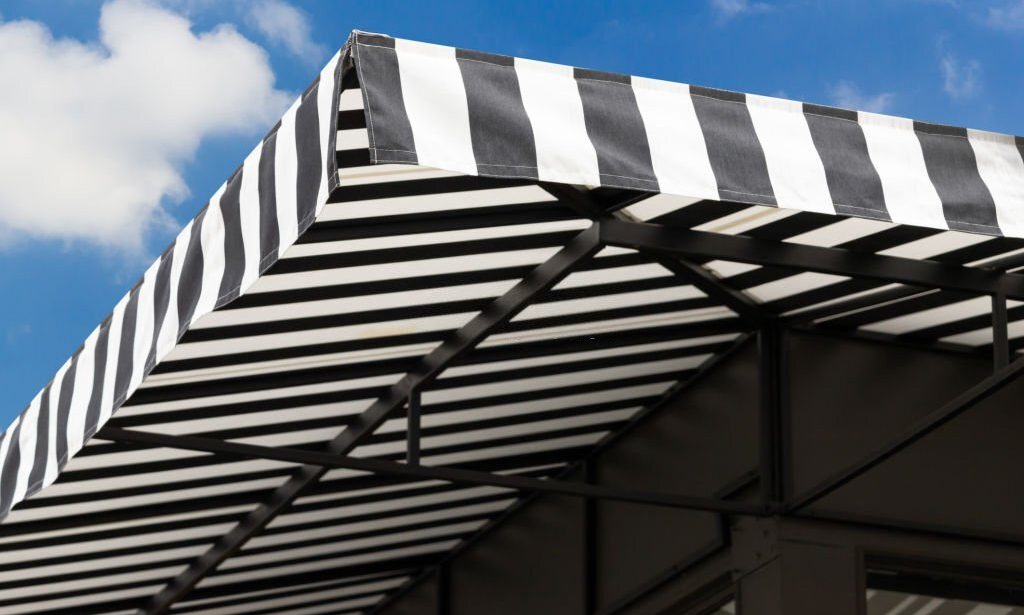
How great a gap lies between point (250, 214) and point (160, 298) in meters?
0.69

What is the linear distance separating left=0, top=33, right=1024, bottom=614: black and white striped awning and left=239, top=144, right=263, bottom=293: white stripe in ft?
0.04

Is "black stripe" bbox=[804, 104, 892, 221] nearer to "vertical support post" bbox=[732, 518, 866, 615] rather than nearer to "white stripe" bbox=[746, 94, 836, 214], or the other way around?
"white stripe" bbox=[746, 94, 836, 214]

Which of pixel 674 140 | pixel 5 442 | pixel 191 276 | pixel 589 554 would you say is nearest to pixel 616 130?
pixel 674 140

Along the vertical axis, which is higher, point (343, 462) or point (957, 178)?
point (957, 178)

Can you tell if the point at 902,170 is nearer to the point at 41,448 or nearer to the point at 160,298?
the point at 160,298

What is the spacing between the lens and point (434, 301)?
5688mm

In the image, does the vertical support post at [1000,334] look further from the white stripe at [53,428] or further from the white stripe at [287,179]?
the white stripe at [53,428]

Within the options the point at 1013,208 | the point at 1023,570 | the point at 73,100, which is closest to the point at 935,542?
the point at 1023,570

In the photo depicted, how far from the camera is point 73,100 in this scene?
81.6 m

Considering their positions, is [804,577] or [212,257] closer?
[212,257]

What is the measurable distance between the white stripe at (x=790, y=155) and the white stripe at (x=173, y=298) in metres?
1.60

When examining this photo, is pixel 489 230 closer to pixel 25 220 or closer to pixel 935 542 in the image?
pixel 935 542

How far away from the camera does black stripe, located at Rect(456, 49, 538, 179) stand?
12.3 ft

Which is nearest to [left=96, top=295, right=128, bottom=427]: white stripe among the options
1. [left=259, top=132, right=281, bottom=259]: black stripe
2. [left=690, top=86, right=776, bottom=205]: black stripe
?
[left=259, top=132, right=281, bottom=259]: black stripe
